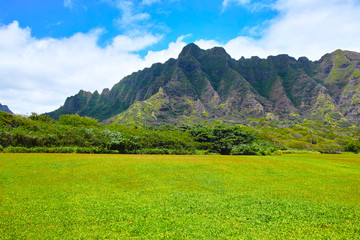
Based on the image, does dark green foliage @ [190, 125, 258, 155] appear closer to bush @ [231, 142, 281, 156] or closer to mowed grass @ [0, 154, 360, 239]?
bush @ [231, 142, 281, 156]

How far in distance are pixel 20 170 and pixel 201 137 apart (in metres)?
43.9

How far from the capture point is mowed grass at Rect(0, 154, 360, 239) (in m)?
9.30

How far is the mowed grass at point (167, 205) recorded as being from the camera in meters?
9.30

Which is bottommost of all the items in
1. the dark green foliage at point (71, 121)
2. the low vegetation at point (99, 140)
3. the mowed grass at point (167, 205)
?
the mowed grass at point (167, 205)

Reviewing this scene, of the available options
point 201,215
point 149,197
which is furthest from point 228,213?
point 149,197

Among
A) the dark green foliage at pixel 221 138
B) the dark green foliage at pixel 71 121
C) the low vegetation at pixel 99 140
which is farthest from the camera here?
the dark green foliage at pixel 71 121

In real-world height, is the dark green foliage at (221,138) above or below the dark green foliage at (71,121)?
below

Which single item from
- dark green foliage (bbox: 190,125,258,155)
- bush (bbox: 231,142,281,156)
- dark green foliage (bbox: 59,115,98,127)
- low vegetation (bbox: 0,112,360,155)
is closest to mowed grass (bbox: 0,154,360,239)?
low vegetation (bbox: 0,112,360,155)

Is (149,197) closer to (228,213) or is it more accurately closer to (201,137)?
(228,213)

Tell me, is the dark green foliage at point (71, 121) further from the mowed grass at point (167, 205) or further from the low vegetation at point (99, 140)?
the mowed grass at point (167, 205)

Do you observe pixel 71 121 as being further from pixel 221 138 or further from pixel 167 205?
pixel 167 205

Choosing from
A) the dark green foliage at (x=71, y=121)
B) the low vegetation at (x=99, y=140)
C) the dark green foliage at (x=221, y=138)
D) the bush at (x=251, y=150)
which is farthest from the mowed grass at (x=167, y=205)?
the dark green foliage at (x=71, y=121)

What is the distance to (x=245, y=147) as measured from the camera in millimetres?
54281

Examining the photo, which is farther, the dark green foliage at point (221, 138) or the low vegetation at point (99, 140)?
the dark green foliage at point (221, 138)
